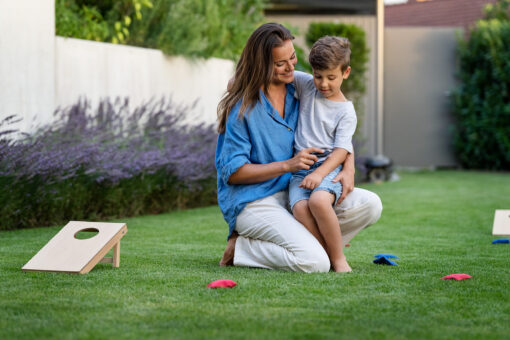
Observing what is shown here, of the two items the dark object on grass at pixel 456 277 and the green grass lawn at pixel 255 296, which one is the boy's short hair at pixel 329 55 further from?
the dark object on grass at pixel 456 277

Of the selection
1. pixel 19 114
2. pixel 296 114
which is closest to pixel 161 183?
pixel 19 114

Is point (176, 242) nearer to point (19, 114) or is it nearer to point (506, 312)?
point (19, 114)

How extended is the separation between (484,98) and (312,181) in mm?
9890

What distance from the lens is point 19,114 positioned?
19.1 feet

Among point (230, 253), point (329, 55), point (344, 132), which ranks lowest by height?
point (230, 253)

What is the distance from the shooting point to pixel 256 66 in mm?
3629

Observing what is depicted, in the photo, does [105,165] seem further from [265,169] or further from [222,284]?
[222,284]

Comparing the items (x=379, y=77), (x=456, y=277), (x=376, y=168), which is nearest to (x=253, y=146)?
(x=456, y=277)

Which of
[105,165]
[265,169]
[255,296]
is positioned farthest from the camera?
[105,165]

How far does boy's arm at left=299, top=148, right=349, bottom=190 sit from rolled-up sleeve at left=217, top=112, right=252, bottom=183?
32 cm

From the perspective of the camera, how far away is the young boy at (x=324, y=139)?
3502 millimetres

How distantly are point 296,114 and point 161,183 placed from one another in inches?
120

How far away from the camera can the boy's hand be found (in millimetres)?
3480

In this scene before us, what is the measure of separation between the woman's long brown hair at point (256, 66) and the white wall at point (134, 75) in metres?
3.10
